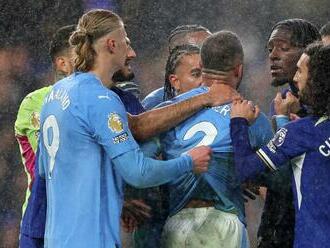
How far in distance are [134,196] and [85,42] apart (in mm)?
832

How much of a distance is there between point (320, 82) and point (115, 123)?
0.85 m

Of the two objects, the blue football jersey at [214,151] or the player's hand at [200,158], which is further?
the blue football jersey at [214,151]

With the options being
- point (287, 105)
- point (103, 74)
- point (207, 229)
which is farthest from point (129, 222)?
point (287, 105)

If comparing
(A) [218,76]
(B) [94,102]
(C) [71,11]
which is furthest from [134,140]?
(C) [71,11]

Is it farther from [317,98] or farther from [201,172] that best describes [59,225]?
[317,98]

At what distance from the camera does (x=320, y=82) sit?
4004 millimetres

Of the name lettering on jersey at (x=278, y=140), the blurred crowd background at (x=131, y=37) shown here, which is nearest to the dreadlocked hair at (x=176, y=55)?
the name lettering on jersey at (x=278, y=140)

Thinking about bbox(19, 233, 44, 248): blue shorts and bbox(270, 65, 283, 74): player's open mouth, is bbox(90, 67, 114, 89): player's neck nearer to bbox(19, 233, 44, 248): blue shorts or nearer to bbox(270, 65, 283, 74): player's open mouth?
bbox(19, 233, 44, 248): blue shorts

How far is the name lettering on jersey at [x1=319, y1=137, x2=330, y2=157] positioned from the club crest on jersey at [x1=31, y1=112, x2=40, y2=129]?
1718 millimetres

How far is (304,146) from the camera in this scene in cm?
396

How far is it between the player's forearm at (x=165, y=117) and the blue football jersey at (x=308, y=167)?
394 mm

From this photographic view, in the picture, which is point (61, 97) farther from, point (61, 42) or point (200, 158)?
point (61, 42)

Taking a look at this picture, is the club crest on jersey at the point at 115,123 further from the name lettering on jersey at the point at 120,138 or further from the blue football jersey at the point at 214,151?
the blue football jersey at the point at 214,151

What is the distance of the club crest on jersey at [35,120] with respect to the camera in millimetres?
5078
